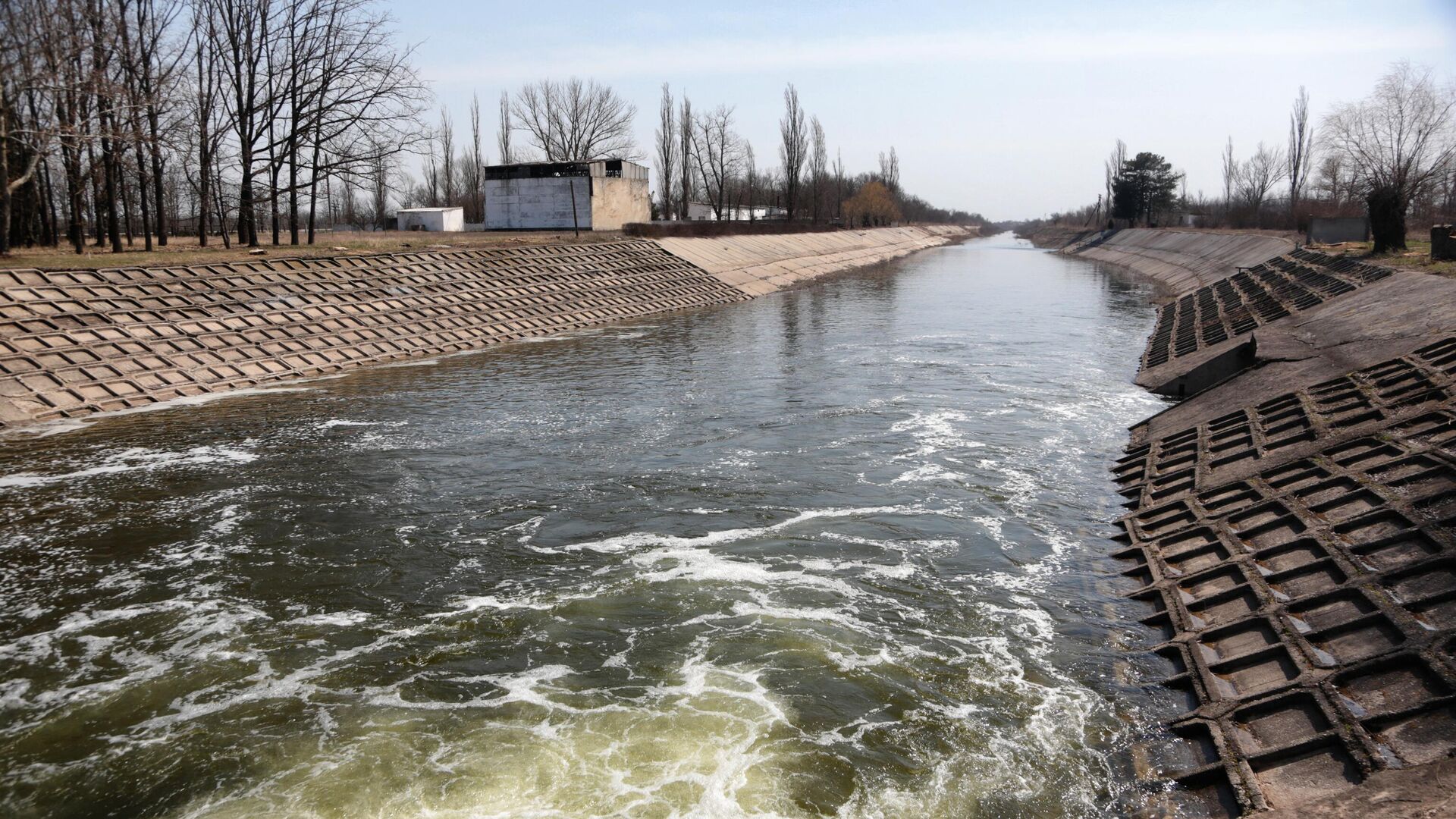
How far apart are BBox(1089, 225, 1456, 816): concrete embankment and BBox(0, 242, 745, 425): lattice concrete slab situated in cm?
2280

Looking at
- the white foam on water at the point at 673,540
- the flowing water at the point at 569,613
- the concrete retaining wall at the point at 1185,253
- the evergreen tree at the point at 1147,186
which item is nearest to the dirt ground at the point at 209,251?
the flowing water at the point at 569,613

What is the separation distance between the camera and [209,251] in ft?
111

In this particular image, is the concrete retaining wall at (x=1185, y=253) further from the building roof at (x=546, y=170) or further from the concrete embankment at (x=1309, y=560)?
the building roof at (x=546, y=170)

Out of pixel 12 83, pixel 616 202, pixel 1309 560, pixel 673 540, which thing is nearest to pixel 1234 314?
pixel 1309 560

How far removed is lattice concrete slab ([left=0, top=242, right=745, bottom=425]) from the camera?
73.0 ft

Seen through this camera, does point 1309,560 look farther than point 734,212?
No

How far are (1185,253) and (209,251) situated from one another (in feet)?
202

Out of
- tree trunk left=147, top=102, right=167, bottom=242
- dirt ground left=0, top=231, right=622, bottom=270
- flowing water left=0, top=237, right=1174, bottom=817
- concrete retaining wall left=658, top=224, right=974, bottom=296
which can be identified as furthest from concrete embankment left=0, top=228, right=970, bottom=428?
tree trunk left=147, top=102, right=167, bottom=242

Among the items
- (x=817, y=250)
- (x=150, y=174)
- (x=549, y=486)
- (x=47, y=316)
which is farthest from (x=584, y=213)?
(x=549, y=486)

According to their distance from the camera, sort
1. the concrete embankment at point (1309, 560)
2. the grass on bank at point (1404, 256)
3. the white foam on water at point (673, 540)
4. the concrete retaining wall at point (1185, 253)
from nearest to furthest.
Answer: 1. the concrete embankment at point (1309, 560)
2. the white foam on water at point (673, 540)
3. the grass on bank at point (1404, 256)
4. the concrete retaining wall at point (1185, 253)

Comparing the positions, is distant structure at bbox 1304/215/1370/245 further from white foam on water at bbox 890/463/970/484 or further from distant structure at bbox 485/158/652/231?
distant structure at bbox 485/158/652/231

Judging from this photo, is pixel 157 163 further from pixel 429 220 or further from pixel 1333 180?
pixel 1333 180

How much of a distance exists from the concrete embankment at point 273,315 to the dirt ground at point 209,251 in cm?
97

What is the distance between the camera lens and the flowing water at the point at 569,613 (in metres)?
8.12
